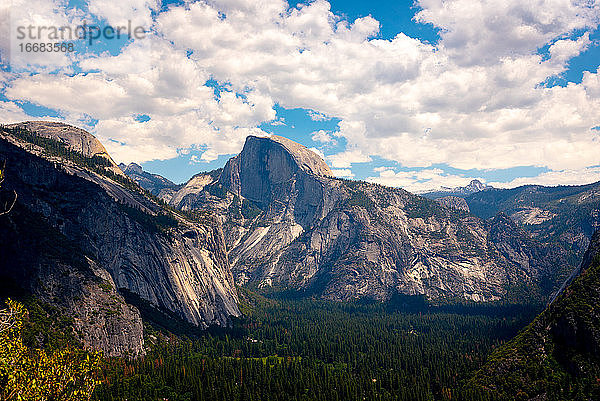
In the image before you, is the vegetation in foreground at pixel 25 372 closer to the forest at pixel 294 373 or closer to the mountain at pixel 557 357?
the forest at pixel 294 373

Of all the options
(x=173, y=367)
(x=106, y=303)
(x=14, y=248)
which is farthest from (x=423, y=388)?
(x=14, y=248)

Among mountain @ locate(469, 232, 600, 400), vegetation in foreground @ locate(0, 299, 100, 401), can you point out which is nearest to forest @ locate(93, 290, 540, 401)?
mountain @ locate(469, 232, 600, 400)

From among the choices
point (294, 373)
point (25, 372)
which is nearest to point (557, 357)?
point (294, 373)

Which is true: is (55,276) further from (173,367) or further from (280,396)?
(280,396)

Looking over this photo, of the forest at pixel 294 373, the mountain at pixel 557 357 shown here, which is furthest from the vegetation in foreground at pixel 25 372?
the mountain at pixel 557 357

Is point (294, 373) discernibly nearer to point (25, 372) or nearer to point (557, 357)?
point (557, 357)

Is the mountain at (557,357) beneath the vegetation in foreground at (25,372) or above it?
beneath

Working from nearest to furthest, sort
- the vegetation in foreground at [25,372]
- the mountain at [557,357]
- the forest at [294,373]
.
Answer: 1. the vegetation in foreground at [25,372]
2. the mountain at [557,357]
3. the forest at [294,373]

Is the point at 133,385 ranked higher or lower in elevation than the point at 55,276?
lower
